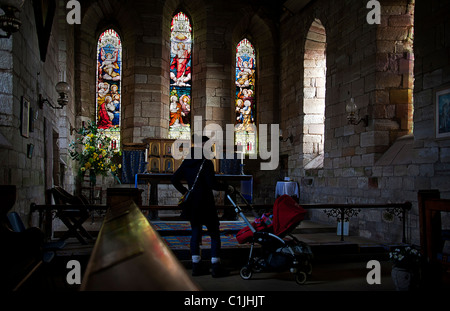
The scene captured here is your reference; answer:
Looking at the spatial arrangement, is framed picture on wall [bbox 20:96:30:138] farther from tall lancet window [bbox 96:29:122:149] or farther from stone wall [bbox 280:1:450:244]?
tall lancet window [bbox 96:29:122:149]

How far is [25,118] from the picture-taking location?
14.6ft

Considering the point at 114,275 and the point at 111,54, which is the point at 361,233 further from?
the point at 111,54

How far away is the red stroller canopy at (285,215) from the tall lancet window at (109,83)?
787cm

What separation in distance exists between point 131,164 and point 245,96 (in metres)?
4.40

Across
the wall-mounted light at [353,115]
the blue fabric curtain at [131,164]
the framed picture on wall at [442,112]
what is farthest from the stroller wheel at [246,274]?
the blue fabric curtain at [131,164]

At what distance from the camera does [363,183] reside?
718 centimetres

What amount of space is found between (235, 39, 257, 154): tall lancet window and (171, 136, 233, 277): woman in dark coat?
7675 mm

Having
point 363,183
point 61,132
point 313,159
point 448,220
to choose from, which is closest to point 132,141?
point 61,132

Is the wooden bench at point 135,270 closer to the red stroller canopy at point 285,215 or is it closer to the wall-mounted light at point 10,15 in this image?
the wall-mounted light at point 10,15

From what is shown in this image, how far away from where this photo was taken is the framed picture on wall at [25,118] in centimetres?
430

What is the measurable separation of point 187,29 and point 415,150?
828 cm

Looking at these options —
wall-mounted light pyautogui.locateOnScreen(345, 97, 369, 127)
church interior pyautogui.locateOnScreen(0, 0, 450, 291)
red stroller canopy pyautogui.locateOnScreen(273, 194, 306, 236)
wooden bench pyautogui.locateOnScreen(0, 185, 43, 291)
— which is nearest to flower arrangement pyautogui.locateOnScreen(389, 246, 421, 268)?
church interior pyautogui.locateOnScreen(0, 0, 450, 291)

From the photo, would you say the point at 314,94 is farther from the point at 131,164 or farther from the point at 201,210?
the point at 201,210

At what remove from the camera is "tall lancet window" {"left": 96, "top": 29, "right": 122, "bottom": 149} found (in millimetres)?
11102
